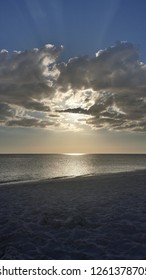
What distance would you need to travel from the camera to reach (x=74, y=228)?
16312 mm

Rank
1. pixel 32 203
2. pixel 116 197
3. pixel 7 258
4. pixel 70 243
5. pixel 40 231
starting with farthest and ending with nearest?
pixel 116 197
pixel 32 203
pixel 40 231
pixel 70 243
pixel 7 258

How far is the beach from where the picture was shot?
12492 millimetres

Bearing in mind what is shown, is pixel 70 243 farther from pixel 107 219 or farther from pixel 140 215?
pixel 140 215

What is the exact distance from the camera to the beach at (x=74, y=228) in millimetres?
12492

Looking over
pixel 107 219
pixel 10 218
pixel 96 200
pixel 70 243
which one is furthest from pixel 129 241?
pixel 96 200

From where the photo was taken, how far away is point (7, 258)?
11.9 meters

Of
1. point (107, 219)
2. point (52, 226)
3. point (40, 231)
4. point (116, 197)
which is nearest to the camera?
point (40, 231)

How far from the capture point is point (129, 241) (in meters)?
13.7
